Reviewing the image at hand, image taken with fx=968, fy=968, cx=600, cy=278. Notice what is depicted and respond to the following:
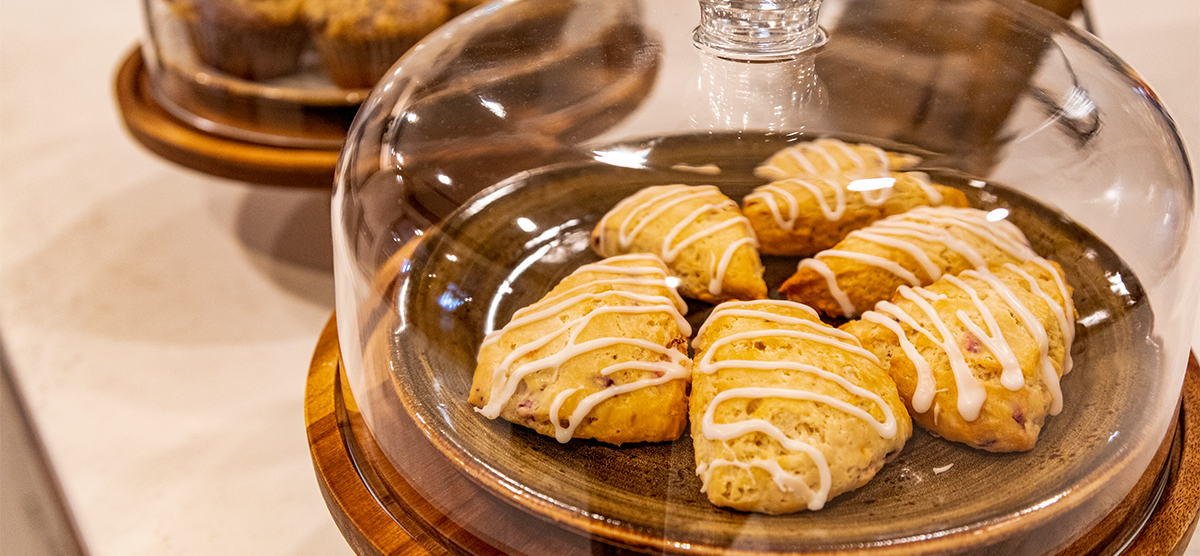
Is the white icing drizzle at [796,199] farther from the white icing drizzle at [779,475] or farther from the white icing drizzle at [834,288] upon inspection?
the white icing drizzle at [779,475]

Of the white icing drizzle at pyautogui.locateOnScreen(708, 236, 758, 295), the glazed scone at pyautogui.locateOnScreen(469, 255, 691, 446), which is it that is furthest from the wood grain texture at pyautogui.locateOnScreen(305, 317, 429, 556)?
the white icing drizzle at pyautogui.locateOnScreen(708, 236, 758, 295)

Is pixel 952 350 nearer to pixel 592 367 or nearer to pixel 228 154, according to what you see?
pixel 592 367

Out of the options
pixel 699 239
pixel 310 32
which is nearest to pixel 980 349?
pixel 699 239

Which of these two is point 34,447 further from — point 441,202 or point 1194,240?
point 1194,240

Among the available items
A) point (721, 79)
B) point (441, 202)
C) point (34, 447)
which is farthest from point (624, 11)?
point (34, 447)

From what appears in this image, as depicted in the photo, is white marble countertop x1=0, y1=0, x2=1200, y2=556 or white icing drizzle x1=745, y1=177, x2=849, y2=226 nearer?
white icing drizzle x1=745, y1=177, x2=849, y2=226

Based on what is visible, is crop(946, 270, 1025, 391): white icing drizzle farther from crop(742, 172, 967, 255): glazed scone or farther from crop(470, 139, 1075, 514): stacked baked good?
crop(742, 172, 967, 255): glazed scone

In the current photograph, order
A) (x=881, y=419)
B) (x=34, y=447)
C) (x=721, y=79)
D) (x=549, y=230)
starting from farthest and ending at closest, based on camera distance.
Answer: (x=34, y=447) < (x=549, y=230) < (x=721, y=79) < (x=881, y=419)
